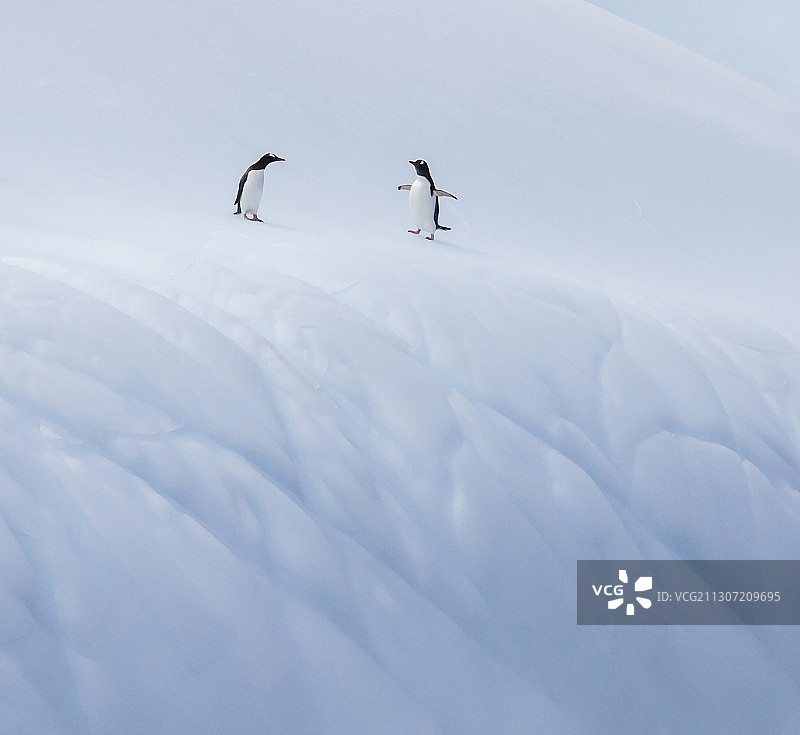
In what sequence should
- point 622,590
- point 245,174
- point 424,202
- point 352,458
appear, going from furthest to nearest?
1. point 424,202
2. point 245,174
3. point 622,590
4. point 352,458

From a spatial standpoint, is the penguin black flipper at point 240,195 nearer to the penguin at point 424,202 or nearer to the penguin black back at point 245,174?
the penguin black back at point 245,174

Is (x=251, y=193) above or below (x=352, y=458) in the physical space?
above

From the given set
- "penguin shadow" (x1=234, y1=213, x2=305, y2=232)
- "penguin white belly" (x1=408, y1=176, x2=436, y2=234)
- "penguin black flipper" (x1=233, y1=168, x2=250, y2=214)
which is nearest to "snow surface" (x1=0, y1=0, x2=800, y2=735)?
"penguin shadow" (x1=234, y1=213, x2=305, y2=232)

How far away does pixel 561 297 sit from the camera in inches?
145

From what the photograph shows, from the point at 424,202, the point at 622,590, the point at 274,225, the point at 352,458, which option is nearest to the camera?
the point at 352,458

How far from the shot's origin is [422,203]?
483 cm

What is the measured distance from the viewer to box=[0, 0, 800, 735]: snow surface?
2.18 m

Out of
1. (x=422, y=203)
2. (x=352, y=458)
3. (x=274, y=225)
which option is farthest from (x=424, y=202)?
(x=352, y=458)

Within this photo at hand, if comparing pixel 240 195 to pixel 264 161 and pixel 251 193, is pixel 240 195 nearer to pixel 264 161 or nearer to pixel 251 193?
pixel 251 193

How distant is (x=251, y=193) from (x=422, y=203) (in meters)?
0.87

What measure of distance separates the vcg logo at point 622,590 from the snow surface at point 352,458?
8cm

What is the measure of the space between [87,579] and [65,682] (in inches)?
8.9

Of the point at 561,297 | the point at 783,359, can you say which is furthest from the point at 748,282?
the point at 561,297

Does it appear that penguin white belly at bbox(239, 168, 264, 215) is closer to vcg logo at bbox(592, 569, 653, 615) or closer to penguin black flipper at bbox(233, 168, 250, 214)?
penguin black flipper at bbox(233, 168, 250, 214)
